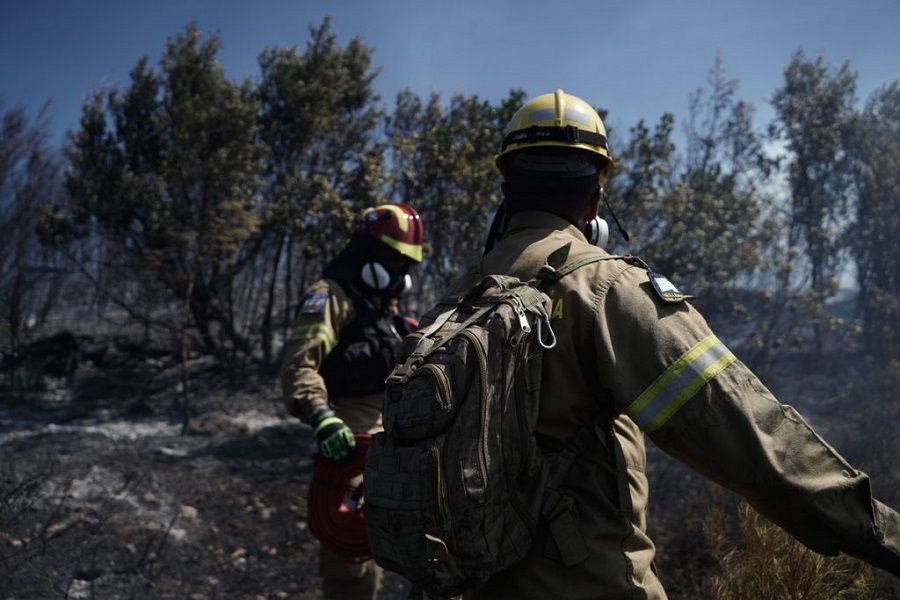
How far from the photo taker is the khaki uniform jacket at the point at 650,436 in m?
1.17

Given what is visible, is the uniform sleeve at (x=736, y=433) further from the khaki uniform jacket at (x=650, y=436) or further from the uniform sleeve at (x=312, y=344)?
the uniform sleeve at (x=312, y=344)

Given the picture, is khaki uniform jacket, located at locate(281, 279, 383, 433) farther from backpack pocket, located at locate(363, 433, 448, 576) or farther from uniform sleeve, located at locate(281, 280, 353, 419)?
backpack pocket, located at locate(363, 433, 448, 576)

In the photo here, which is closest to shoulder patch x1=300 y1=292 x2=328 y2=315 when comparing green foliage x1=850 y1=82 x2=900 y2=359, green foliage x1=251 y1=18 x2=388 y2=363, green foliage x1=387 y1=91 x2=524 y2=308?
green foliage x1=387 y1=91 x2=524 y2=308

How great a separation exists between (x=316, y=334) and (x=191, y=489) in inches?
133

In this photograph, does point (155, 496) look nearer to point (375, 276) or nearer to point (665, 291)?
point (375, 276)

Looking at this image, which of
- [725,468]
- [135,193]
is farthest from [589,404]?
[135,193]

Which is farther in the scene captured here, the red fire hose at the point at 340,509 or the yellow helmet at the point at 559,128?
the red fire hose at the point at 340,509

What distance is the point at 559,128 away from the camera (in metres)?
1.60

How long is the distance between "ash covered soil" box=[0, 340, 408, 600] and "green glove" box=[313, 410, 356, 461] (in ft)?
4.26

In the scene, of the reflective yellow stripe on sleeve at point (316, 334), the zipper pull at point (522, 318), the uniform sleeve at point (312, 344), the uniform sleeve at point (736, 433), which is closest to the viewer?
the uniform sleeve at point (736, 433)

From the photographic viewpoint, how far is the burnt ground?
3.63m

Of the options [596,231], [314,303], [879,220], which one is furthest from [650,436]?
[879,220]

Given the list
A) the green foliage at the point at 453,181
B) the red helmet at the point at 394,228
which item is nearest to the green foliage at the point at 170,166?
the green foliage at the point at 453,181

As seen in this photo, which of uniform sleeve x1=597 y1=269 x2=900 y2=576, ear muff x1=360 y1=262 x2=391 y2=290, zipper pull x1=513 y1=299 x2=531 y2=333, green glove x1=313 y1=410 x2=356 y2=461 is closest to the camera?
uniform sleeve x1=597 y1=269 x2=900 y2=576
